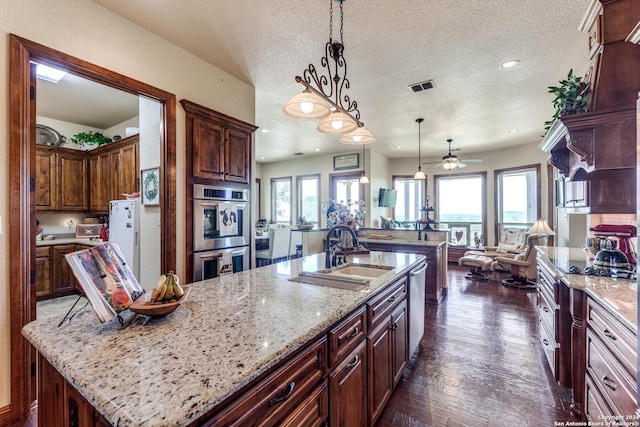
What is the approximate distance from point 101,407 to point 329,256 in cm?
170

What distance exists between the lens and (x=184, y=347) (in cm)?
92

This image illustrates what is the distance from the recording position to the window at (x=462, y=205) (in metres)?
7.50

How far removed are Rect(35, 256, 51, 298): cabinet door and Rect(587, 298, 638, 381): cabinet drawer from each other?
6127 millimetres

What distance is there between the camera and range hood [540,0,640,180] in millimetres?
1699

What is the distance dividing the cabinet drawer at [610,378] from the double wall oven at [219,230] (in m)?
2.97

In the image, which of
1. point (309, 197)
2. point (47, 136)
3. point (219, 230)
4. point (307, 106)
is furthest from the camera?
point (309, 197)

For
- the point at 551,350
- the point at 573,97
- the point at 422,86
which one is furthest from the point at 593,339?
the point at 422,86

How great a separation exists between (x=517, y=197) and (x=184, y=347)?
8038 millimetres

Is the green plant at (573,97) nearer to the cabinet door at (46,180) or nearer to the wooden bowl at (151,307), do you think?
the wooden bowl at (151,307)

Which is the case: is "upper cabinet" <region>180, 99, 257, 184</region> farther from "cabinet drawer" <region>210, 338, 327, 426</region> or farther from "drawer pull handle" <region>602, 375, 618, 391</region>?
"drawer pull handle" <region>602, 375, 618, 391</region>

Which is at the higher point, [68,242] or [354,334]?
[68,242]

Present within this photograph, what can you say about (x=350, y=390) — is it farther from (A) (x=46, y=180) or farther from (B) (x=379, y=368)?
(A) (x=46, y=180)

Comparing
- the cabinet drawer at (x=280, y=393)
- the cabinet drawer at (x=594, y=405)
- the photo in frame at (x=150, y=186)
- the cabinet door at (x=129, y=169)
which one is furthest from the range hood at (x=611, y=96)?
the cabinet door at (x=129, y=169)

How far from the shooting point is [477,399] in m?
2.07
